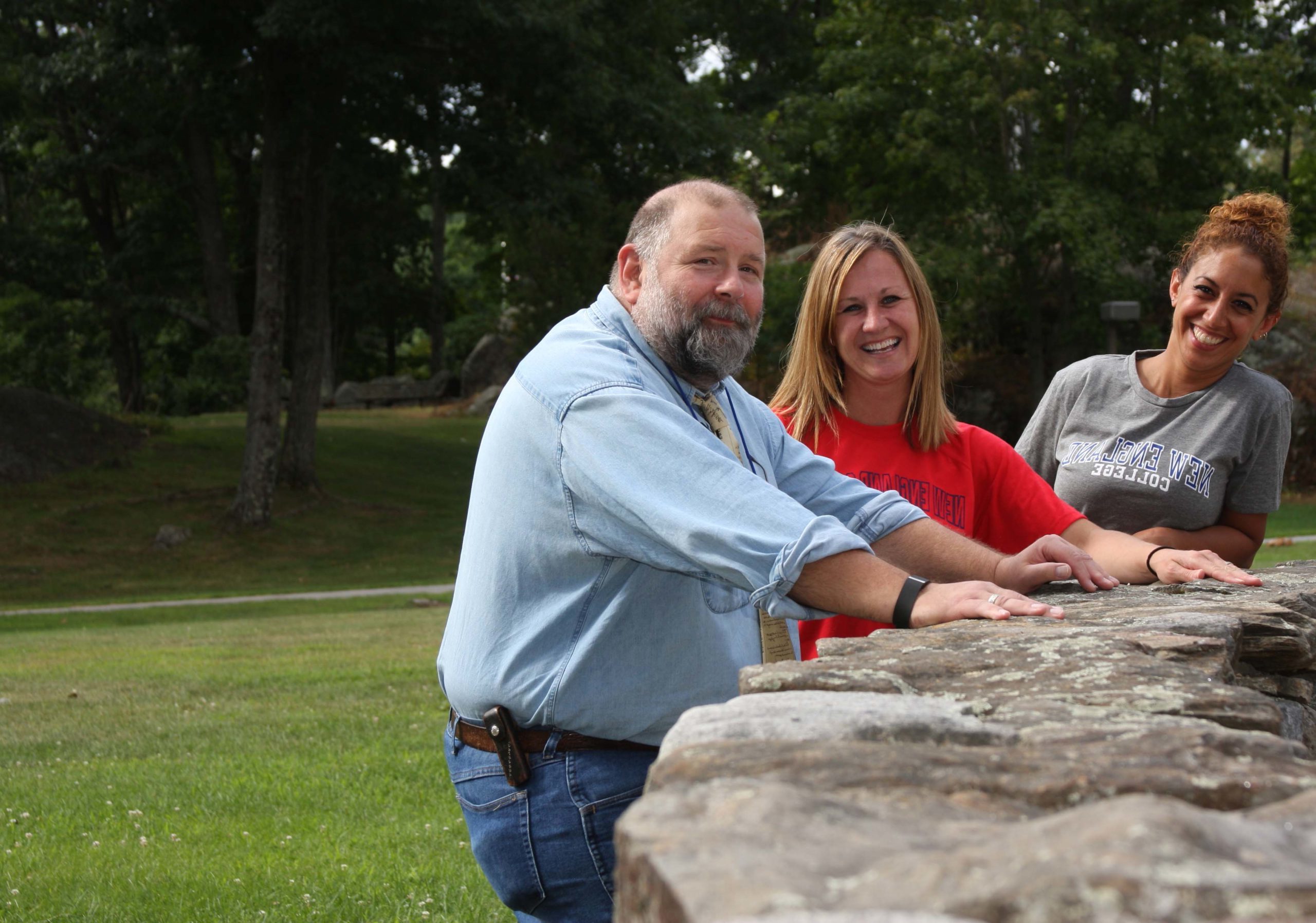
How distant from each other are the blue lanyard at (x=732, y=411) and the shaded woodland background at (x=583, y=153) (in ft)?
54.5

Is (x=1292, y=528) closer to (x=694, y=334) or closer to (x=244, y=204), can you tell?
(x=694, y=334)

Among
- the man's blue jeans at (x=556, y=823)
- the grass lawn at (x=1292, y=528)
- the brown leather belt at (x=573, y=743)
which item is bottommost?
the grass lawn at (x=1292, y=528)

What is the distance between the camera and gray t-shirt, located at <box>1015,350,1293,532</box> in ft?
11.8

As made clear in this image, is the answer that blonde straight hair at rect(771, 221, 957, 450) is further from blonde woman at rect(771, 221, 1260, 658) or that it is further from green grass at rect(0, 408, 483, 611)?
green grass at rect(0, 408, 483, 611)

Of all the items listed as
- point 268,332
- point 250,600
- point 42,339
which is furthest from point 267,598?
point 42,339

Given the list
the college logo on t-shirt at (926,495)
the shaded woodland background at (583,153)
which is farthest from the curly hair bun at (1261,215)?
the shaded woodland background at (583,153)

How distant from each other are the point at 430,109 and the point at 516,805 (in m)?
19.3

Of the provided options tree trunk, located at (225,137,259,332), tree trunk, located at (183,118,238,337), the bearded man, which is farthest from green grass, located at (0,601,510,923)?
tree trunk, located at (225,137,259,332)

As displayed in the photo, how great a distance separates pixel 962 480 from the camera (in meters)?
3.49

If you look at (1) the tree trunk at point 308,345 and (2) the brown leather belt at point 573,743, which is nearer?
(2) the brown leather belt at point 573,743

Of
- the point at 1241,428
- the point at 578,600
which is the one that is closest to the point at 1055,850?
the point at 578,600

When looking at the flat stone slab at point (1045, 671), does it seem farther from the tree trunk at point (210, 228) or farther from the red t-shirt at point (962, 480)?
the tree trunk at point (210, 228)

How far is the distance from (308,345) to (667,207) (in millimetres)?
22238

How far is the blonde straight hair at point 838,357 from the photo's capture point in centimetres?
347
